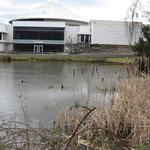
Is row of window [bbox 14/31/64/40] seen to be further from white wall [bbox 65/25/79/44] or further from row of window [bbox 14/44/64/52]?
white wall [bbox 65/25/79/44]

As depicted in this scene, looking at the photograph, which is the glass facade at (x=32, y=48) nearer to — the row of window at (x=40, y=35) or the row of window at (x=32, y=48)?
the row of window at (x=32, y=48)

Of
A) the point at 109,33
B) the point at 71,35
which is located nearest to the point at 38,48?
the point at 71,35

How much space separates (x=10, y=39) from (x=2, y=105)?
278 feet

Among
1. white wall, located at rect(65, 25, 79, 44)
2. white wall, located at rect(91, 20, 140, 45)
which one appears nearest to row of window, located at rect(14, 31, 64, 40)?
white wall, located at rect(65, 25, 79, 44)

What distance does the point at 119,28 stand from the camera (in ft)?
329

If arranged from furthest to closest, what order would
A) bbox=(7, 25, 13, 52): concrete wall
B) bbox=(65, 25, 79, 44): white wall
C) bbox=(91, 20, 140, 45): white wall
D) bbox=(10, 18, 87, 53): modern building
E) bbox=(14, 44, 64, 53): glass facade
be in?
1. bbox=(7, 25, 13, 52): concrete wall
2. bbox=(65, 25, 79, 44): white wall
3. bbox=(91, 20, 140, 45): white wall
4. bbox=(14, 44, 64, 53): glass facade
5. bbox=(10, 18, 87, 53): modern building

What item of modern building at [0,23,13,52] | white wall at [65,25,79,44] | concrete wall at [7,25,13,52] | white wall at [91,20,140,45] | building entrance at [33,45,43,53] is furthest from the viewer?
concrete wall at [7,25,13,52]

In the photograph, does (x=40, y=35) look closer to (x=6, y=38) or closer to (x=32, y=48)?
(x=32, y=48)

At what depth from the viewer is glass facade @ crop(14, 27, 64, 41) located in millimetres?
99875

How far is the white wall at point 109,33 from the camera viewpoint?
9988 cm

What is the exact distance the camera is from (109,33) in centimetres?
10062

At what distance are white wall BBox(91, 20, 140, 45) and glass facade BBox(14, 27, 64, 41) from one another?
7.44 metres

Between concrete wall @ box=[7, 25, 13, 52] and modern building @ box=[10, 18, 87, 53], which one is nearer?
modern building @ box=[10, 18, 87, 53]

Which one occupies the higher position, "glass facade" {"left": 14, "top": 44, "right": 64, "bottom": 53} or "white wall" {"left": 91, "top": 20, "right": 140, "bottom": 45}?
"white wall" {"left": 91, "top": 20, "right": 140, "bottom": 45}
